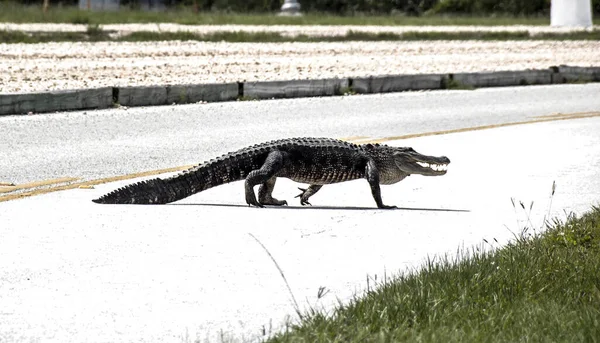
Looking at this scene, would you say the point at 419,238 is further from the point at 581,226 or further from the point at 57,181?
the point at 57,181

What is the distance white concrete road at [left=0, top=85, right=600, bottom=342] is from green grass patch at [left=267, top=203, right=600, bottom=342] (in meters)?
0.35

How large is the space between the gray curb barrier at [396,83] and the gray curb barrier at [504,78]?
64 cm

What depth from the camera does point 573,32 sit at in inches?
1571

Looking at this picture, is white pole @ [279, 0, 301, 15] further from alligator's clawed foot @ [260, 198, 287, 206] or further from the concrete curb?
alligator's clawed foot @ [260, 198, 287, 206]

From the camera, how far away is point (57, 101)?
1516cm

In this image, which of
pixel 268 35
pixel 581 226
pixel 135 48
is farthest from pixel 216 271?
pixel 268 35

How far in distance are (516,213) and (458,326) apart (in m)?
3.32

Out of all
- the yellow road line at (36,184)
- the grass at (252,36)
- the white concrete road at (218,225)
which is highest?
the grass at (252,36)

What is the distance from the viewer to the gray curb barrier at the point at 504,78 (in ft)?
70.1

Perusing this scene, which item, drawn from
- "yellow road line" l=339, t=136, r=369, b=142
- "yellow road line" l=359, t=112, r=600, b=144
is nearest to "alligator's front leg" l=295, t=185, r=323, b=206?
"yellow road line" l=359, t=112, r=600, b=144

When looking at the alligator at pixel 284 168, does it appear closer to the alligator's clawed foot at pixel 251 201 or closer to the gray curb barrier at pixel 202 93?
the alligator's clawed foot at pixel 251 201

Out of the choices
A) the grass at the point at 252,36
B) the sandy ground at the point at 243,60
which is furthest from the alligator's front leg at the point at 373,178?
the grass at the point at 252,36

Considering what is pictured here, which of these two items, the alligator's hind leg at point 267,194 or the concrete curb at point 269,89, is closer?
the alligator's hind leg at point 267,194

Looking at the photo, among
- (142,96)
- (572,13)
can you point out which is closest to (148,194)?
(142,96)
